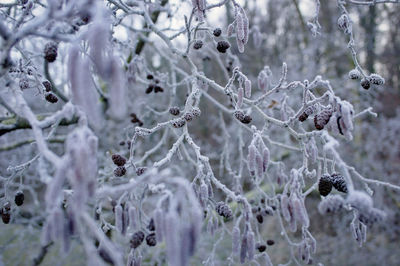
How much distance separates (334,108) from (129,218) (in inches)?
42.0

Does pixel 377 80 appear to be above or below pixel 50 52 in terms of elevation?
below

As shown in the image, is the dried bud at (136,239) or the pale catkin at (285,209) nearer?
the dried bud at (136,239)

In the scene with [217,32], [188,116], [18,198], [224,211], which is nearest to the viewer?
[224,211]

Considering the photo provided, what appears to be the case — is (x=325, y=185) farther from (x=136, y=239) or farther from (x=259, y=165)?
(x=136, y=239)

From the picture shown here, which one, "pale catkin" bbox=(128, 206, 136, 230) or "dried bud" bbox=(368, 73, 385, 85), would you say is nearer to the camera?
"pale catkin" bbox=(128, 206, 136, 230)

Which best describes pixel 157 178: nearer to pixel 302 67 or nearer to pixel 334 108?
pixel 334 108

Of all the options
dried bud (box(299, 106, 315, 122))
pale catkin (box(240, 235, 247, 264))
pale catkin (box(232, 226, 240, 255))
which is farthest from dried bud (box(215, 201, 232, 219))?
dried bud (box(299, 106, 315, 122))

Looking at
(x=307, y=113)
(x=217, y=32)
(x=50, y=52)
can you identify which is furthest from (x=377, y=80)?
(x=50, y=52)

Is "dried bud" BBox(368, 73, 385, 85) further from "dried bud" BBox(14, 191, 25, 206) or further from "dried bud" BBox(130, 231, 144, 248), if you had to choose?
"dried bud" BBox(14, 191, 25, 206)

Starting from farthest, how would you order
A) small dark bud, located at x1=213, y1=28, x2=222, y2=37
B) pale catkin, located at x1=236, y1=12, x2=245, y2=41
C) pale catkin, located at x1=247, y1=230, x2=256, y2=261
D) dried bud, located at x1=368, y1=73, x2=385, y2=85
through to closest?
small dark bud, located at x1=213, y1=28, x2=222, y2=37
dried bud, located at x1=368, y1=73, x2=385, y2=85
pale catkin, located at x1=236, y1=12, x2=245, y2=41
pale catkin, located at x1=247, y1=230, x2=256, y2=261

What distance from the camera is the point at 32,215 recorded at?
4492mm

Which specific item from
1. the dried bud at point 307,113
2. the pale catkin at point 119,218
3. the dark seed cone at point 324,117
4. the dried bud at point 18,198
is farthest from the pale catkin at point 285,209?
the dried bud at point 18,198

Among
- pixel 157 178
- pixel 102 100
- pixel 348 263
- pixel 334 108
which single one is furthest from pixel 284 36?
pixel 157 178

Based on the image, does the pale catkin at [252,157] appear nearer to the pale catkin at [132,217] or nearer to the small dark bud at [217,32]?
the pale catkin at [132,217]
